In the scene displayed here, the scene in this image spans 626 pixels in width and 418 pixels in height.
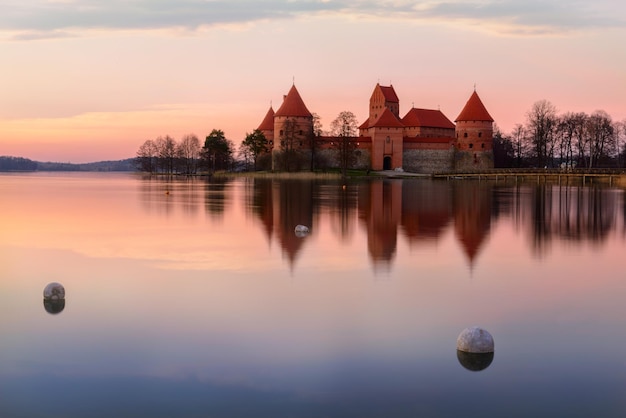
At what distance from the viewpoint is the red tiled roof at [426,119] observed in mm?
94231

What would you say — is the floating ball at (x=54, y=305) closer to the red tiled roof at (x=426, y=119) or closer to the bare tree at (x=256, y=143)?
the bare tree at (x=256, y=143)

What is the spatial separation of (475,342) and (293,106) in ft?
266

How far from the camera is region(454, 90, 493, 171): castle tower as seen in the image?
86.1m

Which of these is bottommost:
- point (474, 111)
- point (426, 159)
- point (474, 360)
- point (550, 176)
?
point (474, 360)

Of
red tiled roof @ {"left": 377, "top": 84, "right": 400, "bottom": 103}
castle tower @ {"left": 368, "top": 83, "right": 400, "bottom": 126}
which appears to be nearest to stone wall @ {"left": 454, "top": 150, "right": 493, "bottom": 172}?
castle tower @ {"left": 368, "top": 83, "right": 400, "bottom": 126}

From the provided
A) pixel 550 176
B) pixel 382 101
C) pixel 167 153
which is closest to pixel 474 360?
pixel 550 176

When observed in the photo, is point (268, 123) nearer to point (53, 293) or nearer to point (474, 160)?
point (474, 160)

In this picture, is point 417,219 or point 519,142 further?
point 519,142

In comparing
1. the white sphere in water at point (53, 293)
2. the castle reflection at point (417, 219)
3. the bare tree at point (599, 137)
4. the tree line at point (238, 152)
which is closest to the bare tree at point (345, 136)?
the tree line at point (238, 152)

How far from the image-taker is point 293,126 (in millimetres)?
85500

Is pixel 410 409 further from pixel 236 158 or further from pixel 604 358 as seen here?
pixel 236 158

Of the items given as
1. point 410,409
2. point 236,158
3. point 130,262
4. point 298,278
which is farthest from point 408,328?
point 236,158

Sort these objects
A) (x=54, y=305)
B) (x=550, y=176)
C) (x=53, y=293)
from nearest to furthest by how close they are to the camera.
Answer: (x=54, y=305) < (x=53, y=293) < (x=550, y=176)

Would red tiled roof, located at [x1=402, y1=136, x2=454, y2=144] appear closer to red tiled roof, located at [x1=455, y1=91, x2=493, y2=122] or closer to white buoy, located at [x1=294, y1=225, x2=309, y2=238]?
red tiled roof, located at [x1=455, y1=91, x2=493, y2=122]
